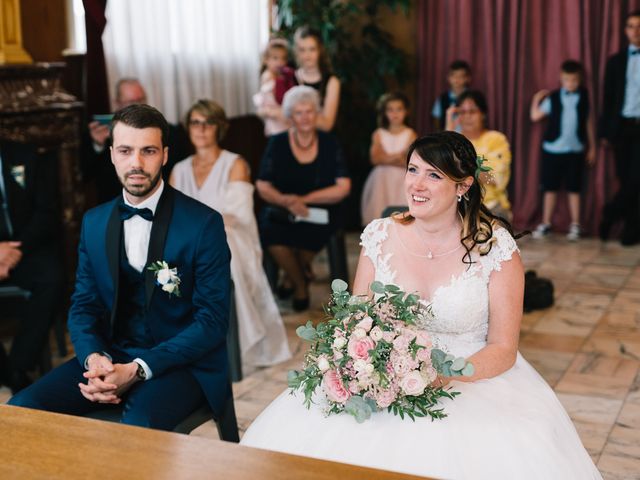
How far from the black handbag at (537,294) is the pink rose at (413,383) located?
3.33m

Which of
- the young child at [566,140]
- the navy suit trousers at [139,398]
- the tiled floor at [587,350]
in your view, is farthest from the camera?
the young child at [566,140]

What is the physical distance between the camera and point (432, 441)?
2.22 metres

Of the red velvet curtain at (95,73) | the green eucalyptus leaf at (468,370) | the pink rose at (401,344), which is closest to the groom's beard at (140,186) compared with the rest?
the pink rose at (401,344)

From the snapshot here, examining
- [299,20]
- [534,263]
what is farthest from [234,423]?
[299,20]

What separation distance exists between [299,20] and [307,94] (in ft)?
7.35

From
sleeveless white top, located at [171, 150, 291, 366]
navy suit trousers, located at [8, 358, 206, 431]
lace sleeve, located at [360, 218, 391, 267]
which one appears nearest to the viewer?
navy suit trousers, located at [8, 358, 206, 431]

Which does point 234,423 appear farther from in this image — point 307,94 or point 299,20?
point 299,20

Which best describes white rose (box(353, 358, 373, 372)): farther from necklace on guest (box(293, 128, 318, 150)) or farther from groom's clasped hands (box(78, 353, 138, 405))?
necklace on guest (box(293, 128, 318, 150))

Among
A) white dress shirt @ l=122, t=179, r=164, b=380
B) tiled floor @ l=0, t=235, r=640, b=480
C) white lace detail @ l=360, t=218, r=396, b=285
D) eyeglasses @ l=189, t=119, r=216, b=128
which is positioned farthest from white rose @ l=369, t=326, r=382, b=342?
eyeglasses @ l=189, t=119, r=216, b=128

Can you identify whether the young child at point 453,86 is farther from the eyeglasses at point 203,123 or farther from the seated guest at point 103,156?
the eyeglasses at point 203,123

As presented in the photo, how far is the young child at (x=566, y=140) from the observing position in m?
7.28

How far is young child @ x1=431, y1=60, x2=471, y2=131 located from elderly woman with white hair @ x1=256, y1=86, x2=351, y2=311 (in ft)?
7.29

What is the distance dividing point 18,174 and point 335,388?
2524 mm

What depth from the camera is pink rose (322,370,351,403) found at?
88.2 inches
